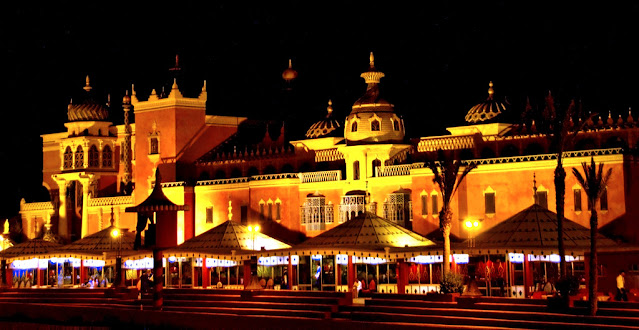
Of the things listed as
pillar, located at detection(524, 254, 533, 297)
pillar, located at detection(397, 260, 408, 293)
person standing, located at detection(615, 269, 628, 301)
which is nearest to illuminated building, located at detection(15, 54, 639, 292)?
pillar, located at detection(397, 260, 408, 293)

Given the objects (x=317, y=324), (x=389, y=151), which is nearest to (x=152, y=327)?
(x=317, y=324)

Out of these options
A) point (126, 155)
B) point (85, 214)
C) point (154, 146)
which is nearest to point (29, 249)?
point (154, 146)

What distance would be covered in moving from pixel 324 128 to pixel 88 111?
21.0m

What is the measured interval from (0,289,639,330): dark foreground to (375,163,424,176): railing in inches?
533

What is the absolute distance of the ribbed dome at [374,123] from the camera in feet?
191

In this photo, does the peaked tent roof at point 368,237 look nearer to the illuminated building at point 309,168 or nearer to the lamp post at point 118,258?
the illuminated building at point 309,168

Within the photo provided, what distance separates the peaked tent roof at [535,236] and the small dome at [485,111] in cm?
1221

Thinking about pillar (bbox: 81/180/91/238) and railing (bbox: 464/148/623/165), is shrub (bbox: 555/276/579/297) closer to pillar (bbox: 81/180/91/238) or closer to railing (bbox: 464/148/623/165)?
railing (bbox: 464/148/623/165)

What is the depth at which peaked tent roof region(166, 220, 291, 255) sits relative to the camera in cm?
5422

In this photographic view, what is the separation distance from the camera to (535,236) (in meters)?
45.1

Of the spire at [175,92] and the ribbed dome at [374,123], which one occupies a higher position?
the spire at [175,92]

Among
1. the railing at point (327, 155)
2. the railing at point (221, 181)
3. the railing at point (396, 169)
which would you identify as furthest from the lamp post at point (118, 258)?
the railing at point (396, 169)

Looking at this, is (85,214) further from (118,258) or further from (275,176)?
(118,258)

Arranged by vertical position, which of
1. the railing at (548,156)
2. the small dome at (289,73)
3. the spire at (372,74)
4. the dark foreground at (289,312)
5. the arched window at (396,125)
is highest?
the small dome at (289,73)
